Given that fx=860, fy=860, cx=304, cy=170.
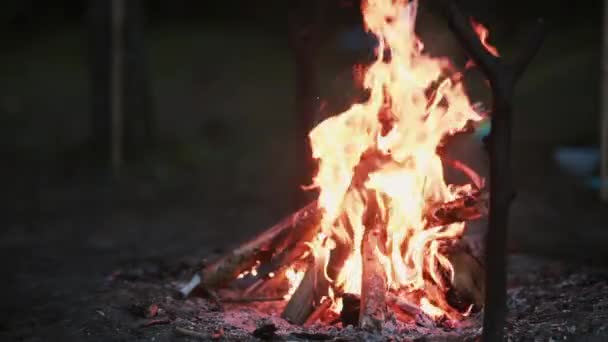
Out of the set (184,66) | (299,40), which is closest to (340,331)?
(299,40)

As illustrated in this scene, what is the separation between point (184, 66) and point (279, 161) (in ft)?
Result: 21.1

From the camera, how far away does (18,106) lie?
16266 mm

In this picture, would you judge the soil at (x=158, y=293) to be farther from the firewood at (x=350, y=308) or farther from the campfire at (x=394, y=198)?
the campfire at (x=394, y=198)

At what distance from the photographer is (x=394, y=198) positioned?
573 cm

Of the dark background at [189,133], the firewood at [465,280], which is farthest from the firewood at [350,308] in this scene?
the dark background at [189,133]

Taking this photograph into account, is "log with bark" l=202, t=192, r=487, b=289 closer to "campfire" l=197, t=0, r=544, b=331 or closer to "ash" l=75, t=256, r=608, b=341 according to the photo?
"campfire" l=197, t=0, r=544, b=331

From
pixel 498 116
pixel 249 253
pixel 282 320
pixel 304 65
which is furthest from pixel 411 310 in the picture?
pixel 304 65

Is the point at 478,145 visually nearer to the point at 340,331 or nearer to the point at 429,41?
the point at 429,41

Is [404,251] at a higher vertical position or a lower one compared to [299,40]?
lower

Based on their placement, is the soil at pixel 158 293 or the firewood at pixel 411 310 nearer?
the soil at pixel 158 293

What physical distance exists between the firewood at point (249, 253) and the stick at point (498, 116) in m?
1.88

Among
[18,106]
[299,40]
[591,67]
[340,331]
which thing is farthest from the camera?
[18,106]

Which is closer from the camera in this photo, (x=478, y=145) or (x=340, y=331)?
(x=340, y=331)

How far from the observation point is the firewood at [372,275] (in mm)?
5211
